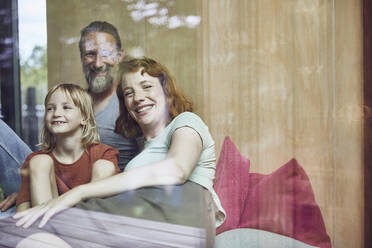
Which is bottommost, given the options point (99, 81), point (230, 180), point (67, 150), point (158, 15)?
point (230, 180)

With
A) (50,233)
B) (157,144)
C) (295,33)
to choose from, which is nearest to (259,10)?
(295,33)

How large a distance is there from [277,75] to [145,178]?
599 mm

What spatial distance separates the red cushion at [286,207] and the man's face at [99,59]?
2.09 feet

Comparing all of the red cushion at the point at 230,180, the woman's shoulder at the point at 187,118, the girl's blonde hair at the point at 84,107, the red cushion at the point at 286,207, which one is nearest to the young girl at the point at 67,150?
the girl's blonde hair at the point at 84,107

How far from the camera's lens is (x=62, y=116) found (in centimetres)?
133

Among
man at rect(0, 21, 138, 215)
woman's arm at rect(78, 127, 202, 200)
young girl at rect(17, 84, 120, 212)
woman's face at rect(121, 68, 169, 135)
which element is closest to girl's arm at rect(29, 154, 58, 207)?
young girl at rect(17, 84, 120, 212)

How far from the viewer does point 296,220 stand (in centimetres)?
132

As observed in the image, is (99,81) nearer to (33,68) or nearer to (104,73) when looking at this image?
(104,73)

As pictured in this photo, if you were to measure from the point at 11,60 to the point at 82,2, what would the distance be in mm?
374

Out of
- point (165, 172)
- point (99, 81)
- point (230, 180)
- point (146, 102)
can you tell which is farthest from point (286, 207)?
point (99, 81)

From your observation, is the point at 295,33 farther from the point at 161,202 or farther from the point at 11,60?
the point at 11,60

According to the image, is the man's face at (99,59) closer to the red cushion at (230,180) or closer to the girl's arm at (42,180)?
the girl's arm at (42,180)

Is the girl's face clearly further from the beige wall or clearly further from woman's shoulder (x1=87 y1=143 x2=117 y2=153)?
the beige wall

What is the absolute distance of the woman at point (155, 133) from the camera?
1.28m
